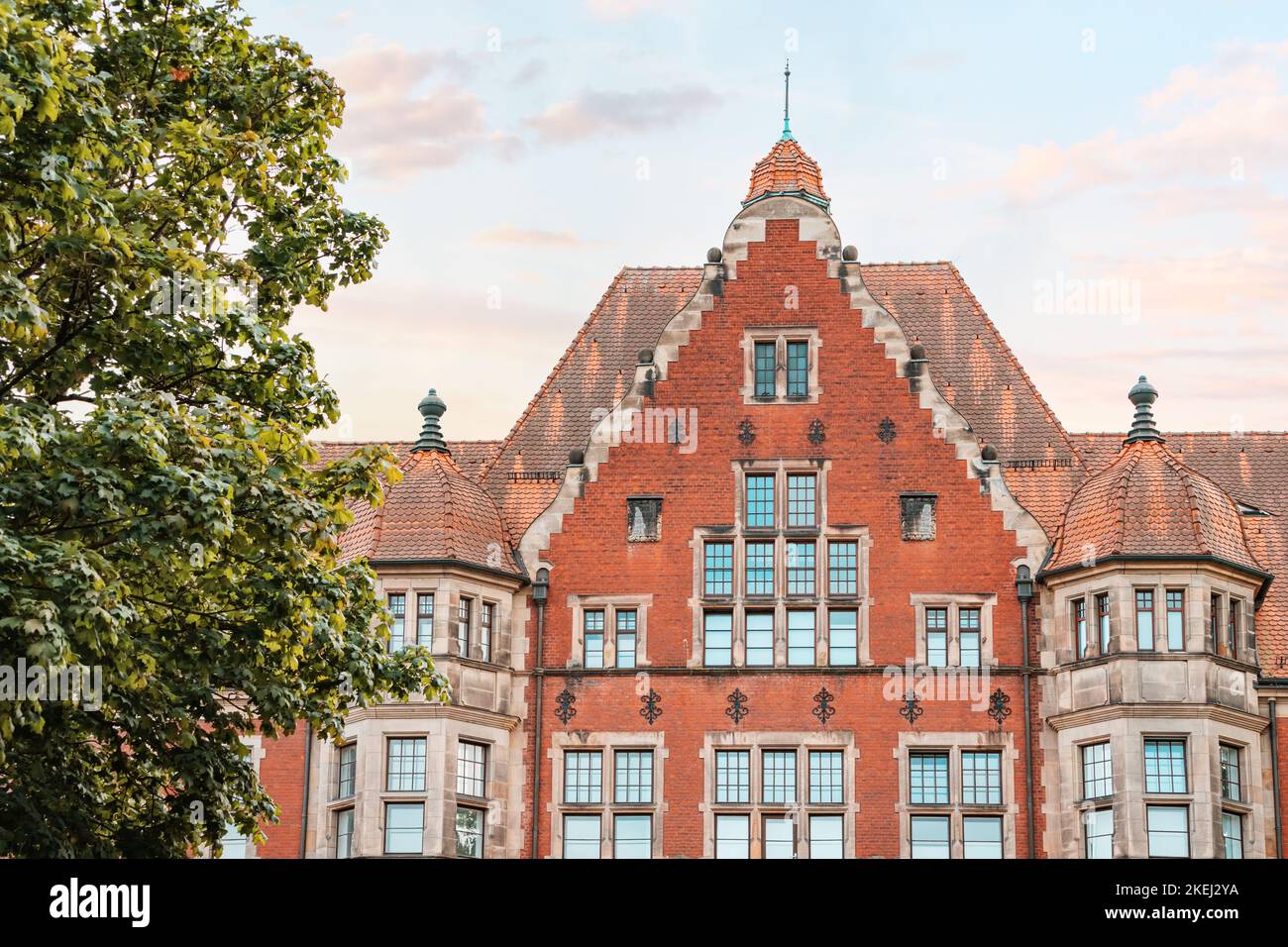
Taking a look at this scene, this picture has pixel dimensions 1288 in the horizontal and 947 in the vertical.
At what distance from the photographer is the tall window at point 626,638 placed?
40.7 meters

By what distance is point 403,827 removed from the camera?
39.0 metres

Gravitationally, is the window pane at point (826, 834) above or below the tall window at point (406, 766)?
→ below

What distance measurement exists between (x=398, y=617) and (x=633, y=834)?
20.8 feet

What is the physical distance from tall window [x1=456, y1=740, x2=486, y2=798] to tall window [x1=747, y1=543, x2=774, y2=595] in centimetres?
634

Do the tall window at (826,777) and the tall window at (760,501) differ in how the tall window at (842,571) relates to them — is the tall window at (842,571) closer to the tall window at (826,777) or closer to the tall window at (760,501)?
the tall window at (760,501)

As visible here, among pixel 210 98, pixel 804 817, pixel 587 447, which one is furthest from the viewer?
pixel 587 447

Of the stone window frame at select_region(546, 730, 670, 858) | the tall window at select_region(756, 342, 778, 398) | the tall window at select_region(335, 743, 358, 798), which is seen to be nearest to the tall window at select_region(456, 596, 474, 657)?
the stone window frame at select_region(546, 730, 670, 858)

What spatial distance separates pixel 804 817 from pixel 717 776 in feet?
6.17

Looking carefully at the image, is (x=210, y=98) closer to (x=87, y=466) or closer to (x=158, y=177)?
(x=158, y=177)

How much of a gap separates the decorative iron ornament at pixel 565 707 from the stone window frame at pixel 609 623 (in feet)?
2.05

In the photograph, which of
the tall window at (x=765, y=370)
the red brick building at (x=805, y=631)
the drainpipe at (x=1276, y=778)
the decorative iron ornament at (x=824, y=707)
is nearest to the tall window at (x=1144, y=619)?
the red brick building at (x=805, y=631)

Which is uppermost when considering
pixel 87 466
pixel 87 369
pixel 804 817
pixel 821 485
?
pixel 821 485

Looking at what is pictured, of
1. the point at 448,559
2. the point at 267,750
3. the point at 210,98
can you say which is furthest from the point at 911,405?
the point at 210,98

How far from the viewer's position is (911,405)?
4178 centimetres
